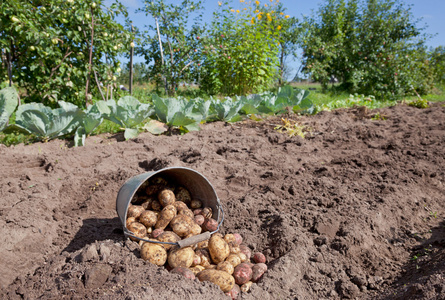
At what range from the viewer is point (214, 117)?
17.0ft

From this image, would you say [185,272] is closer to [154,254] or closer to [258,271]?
[154,254]

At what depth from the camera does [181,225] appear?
1.93 m

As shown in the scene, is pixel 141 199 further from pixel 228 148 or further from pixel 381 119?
pixel 381 119

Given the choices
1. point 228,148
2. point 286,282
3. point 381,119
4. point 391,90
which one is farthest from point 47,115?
point 391,90

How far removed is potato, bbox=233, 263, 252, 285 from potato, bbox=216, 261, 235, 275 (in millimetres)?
28

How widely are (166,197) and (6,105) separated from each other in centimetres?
277

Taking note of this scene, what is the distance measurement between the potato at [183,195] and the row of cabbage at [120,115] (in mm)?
1913

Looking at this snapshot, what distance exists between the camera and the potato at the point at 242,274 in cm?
178

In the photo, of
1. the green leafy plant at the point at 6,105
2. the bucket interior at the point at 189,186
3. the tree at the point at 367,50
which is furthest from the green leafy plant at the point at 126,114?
the tree at the point at 367,50

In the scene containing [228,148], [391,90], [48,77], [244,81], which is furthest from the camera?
[391,90]

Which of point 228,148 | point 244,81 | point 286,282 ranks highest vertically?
point 244,81

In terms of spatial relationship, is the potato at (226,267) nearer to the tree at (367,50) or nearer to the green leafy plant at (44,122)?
the green leafy plant at (44,122)

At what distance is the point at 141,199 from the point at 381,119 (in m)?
4.88

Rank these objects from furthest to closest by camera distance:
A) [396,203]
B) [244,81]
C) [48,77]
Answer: [244,81] < [48,77] < [396,203]
